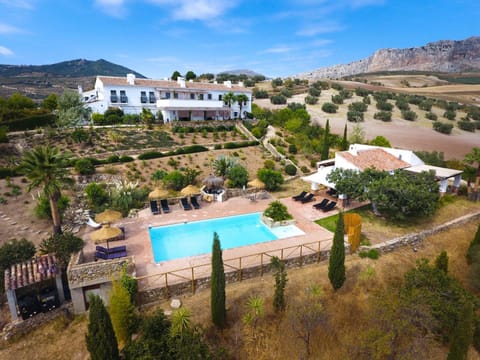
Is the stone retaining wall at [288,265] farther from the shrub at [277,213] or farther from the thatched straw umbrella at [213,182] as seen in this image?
the thatched straw umbrella at [213,182]

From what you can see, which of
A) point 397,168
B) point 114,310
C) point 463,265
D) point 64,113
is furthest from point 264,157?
point 114,310

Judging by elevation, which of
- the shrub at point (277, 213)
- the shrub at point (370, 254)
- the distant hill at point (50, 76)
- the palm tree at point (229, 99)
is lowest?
Answer: the shrub at point (370, 254)

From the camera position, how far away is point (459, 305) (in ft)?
39.5

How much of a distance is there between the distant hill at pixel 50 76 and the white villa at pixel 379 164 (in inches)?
1984

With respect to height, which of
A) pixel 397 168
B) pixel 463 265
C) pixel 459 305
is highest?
pixel 397 168

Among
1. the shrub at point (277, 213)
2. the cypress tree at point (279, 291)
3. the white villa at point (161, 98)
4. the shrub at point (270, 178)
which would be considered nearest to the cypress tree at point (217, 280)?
the cypress tree at point (279, 291)

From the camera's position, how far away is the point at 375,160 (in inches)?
1022

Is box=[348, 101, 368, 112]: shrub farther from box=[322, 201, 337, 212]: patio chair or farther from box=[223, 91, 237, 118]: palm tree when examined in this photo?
box=[322, 201, 337, 212]: patio chair

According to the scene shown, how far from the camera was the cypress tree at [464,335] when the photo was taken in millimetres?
9617

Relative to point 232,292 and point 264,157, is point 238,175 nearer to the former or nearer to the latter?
point 264,157

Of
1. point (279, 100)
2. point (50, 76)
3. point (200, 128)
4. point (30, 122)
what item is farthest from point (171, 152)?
point (50, 76)

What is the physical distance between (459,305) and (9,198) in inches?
A: 1211

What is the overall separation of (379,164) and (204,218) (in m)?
17.0

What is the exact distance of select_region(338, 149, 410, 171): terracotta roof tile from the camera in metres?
24.7
